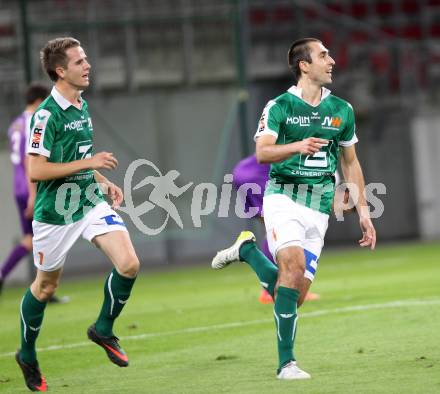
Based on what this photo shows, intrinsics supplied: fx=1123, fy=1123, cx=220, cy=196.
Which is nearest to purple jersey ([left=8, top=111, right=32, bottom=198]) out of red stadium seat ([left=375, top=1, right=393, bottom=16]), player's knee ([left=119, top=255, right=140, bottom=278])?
player's knee ([left=119, top=255, right=140, bottom=278])

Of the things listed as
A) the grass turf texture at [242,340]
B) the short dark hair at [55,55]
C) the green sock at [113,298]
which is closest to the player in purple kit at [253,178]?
the grass turf texture at [242,340]

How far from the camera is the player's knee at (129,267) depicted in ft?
23.4

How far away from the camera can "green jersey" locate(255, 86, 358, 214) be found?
7.29 m

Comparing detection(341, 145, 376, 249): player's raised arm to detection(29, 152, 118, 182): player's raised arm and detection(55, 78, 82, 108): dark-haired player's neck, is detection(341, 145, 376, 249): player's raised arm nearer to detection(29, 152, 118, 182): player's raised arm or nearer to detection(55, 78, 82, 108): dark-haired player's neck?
detection(29, 152, 118, 182): player's raised arm

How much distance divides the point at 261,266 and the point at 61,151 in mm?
1686

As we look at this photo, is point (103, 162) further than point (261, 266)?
No

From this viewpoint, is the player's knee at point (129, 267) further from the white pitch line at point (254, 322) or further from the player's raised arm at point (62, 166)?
the white pitch line at point (254, 322)

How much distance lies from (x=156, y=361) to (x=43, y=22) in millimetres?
11450

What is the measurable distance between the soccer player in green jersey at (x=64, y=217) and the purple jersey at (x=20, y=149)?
5.27 metres

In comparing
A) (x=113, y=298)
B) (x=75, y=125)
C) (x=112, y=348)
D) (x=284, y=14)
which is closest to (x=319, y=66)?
(x=75, y=125)

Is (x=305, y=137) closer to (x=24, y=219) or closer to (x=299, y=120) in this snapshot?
(x=299, y=120)

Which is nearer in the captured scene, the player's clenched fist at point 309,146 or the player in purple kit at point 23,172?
the player's clenched fist at point 309,146

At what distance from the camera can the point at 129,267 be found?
714 centimetres

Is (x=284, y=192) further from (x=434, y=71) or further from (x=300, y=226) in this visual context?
(x=434, y=71)
